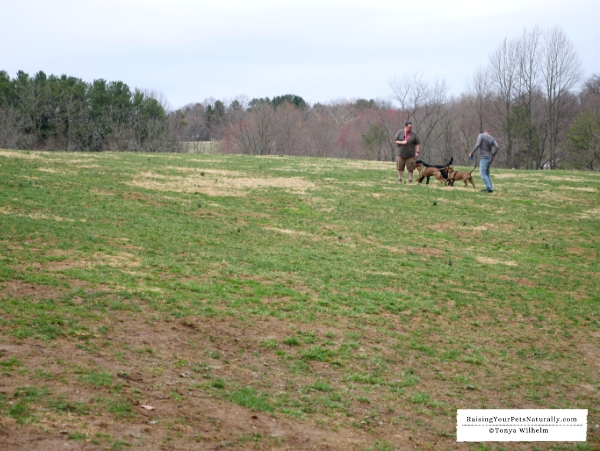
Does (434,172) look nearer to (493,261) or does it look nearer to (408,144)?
(408,144)

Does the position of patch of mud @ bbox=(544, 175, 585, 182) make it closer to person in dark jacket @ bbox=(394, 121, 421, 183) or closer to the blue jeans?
the blue jeans

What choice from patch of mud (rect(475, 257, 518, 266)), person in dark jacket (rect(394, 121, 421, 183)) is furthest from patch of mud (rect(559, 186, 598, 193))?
patch of mud (rect(475, 257, 518, 266))

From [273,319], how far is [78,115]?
62.5 m

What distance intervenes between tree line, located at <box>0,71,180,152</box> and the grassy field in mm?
48491

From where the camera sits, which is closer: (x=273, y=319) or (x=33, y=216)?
(x=273, y=319)

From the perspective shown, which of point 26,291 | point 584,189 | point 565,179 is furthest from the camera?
point 565,179

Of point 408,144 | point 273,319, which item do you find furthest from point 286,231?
point 408,144

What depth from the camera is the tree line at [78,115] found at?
62750 mm

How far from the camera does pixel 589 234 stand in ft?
56.0

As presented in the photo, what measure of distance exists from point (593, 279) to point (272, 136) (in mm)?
68123

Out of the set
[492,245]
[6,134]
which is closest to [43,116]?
[6,134]

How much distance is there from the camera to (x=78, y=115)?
65.7 meters

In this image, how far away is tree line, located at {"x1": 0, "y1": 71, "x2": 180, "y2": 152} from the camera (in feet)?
206

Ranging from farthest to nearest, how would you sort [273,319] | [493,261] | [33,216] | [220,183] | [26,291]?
[220,183], [493,261], [33,216], [273,319], [26,291]
